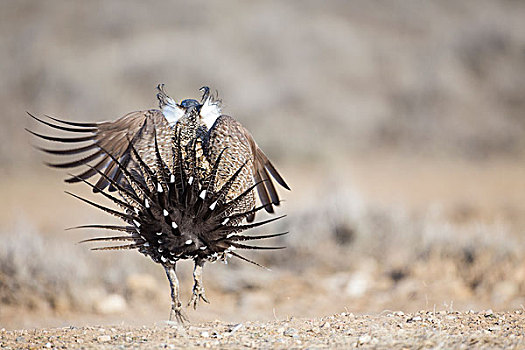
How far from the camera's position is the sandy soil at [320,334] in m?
4.50

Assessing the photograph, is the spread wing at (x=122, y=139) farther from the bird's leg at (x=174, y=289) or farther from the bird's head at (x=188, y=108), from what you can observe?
the bird's leg at (x=174, y=289)

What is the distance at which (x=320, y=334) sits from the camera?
4.92 metres

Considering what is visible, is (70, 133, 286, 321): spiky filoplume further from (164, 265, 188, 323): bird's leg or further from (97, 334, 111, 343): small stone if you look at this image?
(97, 334, 111, 343): small stone

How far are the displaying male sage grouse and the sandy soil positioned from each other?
61 cm

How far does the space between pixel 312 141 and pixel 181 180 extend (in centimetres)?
1419

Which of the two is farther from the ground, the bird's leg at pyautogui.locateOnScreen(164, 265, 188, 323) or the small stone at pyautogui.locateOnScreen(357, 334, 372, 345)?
the bird's leg at pyautogui.locateOnScreen(164, 265, 188, 323)

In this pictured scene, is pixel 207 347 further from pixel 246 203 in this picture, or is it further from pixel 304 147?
pixel 304 147

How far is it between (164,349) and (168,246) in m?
1.02

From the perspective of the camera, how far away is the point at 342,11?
1393 inches

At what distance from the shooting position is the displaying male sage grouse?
5180 millimetres

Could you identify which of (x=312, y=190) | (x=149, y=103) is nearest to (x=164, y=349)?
(x=312, y=190)

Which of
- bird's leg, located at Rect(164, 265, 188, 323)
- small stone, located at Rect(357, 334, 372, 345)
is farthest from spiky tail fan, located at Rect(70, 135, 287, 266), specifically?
small stone, located at Rect(357, 334, 372, 345)

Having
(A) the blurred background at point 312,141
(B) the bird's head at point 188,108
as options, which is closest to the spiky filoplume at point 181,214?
(B) the bird's head at point 188,108

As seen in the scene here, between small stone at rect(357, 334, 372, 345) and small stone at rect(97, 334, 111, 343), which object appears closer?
small stone at rect(357, 334, 372, 345)
